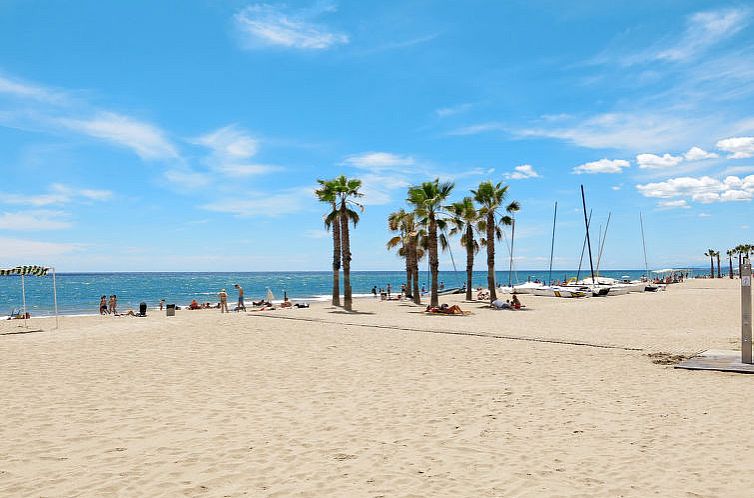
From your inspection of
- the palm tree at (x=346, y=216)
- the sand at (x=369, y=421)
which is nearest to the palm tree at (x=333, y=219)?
the palm tree at (x=346, y=216)

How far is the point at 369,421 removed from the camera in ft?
28.7

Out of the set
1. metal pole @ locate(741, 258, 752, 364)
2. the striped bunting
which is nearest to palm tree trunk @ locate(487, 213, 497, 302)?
metal pole @ locate(741, 258, 752, 364)

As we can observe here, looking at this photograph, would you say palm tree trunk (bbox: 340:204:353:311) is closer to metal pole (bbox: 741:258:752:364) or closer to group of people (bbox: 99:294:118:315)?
group of people (bbox: 99:294:118:315)

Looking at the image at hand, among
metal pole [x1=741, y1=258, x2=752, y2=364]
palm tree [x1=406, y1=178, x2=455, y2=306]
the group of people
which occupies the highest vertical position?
palm tree [x1=406, y1=178, x2=455, y2=306]

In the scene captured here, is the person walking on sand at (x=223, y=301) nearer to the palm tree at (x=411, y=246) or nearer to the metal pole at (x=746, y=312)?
the palm tree at (x=411, y=246)

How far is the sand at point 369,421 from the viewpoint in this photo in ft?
20.5

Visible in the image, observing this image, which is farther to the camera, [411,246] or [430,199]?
[411,246]

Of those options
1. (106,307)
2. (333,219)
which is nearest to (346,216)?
(333,219)

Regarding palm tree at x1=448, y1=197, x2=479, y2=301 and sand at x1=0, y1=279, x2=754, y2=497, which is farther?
palm tree at x1=448, y1=197, x2=479, y2=301

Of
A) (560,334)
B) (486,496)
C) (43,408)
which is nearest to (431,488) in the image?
(486,496)

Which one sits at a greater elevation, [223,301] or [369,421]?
[223,301]

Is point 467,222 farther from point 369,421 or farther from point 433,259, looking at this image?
point 369,421

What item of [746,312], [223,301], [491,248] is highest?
[491,248]

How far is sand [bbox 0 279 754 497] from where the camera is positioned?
6.23 meters
